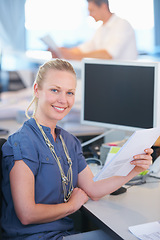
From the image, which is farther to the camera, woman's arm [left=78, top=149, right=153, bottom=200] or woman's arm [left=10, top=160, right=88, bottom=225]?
woman's arm [left=78, top=149, right=153, bottom=200]

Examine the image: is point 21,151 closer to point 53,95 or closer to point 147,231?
point 53,95

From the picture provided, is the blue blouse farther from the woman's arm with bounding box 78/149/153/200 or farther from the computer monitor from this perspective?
the computer monitor

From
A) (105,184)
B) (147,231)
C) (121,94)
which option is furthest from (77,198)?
(121,94)

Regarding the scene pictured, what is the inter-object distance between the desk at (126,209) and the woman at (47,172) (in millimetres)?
53

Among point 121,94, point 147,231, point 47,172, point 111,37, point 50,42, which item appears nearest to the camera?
point 147,231

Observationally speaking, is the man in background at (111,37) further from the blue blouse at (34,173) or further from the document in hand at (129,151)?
the document in hand at (129,151)

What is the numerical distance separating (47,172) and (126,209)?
0.31 m

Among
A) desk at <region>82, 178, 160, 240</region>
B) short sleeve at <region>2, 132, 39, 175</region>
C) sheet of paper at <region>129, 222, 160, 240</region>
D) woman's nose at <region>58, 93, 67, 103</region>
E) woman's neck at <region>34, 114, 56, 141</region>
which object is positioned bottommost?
desk at <region>82, 178, 160, 240</region>

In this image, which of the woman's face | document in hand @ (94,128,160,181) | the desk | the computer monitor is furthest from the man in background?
document in hand @ (94,128,160,181)

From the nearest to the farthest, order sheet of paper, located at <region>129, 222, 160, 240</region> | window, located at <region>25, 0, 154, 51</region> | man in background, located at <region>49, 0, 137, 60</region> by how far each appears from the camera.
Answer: sheet of paper, located at <region>129, 222, 160, 240</region> → man in background, located at <region>49, 0, 137, 60</region> → window, located at <region>25, 0, 154, 51</region>

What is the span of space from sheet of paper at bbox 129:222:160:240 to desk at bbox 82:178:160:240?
0.06ft

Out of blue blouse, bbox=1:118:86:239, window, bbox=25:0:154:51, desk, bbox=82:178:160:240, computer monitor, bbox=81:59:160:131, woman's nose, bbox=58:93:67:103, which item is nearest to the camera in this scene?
desk, bbox=82:178:160:240

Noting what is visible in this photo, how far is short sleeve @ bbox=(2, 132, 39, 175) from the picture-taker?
134cm

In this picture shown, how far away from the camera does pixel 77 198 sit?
4.77 feet
